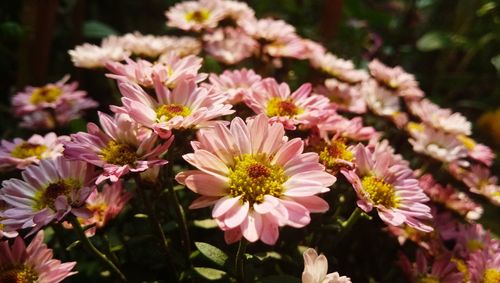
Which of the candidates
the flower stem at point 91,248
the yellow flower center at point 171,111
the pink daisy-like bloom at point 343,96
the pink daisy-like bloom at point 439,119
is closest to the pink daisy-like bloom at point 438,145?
the pink daisy-like bloom at point 439,119

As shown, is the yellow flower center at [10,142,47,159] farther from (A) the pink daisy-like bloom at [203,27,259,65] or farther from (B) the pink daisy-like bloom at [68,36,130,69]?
(A) the pink daisy-like bloom at [203,27,259,65]

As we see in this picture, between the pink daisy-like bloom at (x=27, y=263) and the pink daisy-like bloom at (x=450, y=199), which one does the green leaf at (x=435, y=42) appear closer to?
the pink daisy-like bloom at (x=450, y=199)

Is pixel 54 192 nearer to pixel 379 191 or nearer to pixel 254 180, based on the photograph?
pixel 254 180

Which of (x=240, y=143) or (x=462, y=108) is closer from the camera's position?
(x=240, y=143)

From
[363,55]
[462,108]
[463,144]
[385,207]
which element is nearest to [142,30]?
[363,55]

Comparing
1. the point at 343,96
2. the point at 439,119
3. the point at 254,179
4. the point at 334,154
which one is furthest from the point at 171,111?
the point at 439,119

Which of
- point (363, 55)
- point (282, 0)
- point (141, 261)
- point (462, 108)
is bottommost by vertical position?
point (462, 108)

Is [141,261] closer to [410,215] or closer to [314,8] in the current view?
[410,215]
